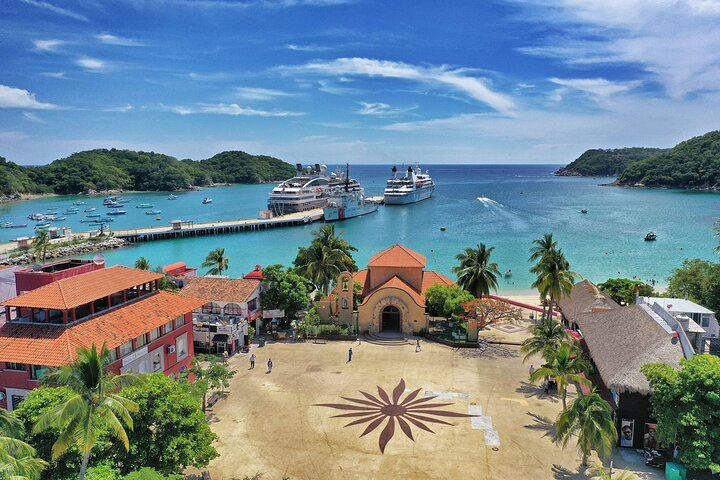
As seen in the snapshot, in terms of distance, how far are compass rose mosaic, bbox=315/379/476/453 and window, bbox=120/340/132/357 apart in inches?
431

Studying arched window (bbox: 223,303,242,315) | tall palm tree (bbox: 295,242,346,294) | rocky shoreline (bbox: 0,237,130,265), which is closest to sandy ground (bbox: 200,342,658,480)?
arched window (bbox: 223,303,242,315)

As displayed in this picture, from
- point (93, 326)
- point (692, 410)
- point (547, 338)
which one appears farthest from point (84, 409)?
point (547, 338)

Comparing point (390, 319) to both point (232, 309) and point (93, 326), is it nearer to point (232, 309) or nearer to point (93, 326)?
point (232, 309)

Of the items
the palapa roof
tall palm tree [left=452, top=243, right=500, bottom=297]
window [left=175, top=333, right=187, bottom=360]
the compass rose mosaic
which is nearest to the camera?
the compass rose mosaic

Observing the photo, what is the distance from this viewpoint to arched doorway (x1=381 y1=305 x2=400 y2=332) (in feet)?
138

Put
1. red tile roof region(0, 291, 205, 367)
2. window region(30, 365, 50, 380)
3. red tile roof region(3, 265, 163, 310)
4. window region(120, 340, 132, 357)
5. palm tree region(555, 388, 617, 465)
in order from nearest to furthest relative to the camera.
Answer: palm tree region(555, 388, 617, 465) < red tile roof region(0, 291, 205, 367) < window region(30, 365, 50, 380) < red tile roof region(3, 265, 163, 310) < window region(120, 340, 132, 357)

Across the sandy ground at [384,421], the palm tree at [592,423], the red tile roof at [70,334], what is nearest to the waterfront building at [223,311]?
the sandy ground at [384,421]

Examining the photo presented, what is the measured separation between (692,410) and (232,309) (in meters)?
31.1

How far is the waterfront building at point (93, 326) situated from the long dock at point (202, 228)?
240 ft

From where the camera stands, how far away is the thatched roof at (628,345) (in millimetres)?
24141

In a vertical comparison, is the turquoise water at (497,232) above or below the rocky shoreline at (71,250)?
above

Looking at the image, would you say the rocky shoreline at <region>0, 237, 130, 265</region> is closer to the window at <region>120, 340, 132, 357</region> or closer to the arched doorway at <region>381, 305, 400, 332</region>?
the window at <region>120, 340, 132, 357</region>

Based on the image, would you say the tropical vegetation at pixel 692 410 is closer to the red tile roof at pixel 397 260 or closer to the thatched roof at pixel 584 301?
the thatched roof at pixel 584 301

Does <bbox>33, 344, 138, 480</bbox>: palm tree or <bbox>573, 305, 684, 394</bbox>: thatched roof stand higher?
<bbox>33, 344, 138, 480</bbox>: palm tree
